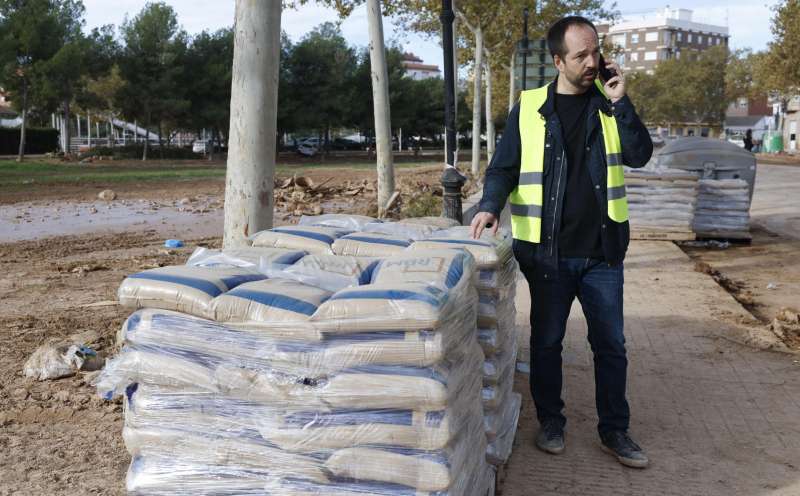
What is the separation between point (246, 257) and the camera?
3570 mm

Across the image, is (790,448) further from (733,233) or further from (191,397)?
(733,233)

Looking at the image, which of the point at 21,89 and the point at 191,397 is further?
the point at 21,89

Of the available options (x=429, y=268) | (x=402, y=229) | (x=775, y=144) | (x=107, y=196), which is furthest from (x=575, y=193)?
(x=775, y=144)

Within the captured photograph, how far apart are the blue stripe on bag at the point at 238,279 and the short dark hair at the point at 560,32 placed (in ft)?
5.78

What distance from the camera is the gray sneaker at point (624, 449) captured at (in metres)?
4.09

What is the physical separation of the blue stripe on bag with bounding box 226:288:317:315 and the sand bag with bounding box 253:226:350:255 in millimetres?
909

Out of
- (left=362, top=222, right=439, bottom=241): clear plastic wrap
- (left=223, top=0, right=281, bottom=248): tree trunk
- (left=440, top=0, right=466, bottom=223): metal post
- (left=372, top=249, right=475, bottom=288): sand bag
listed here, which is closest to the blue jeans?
(left=362, top=222, right=439, bottom=241): clear plastic wrap

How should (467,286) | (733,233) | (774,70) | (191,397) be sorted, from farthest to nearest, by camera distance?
(774,70)
(733,233)
(467,286)
(191,397)

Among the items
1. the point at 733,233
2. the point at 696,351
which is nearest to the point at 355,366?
the point at 696,351

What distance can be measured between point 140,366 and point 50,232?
11.9 metres

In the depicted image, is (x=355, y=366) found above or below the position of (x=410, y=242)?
below

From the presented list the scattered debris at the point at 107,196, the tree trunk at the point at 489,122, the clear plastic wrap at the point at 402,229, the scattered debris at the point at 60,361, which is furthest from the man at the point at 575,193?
the tree trunk at the point at 489,122

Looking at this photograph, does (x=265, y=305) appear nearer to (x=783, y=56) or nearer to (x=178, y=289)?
(x=178, y=289)

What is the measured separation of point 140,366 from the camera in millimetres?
3078
